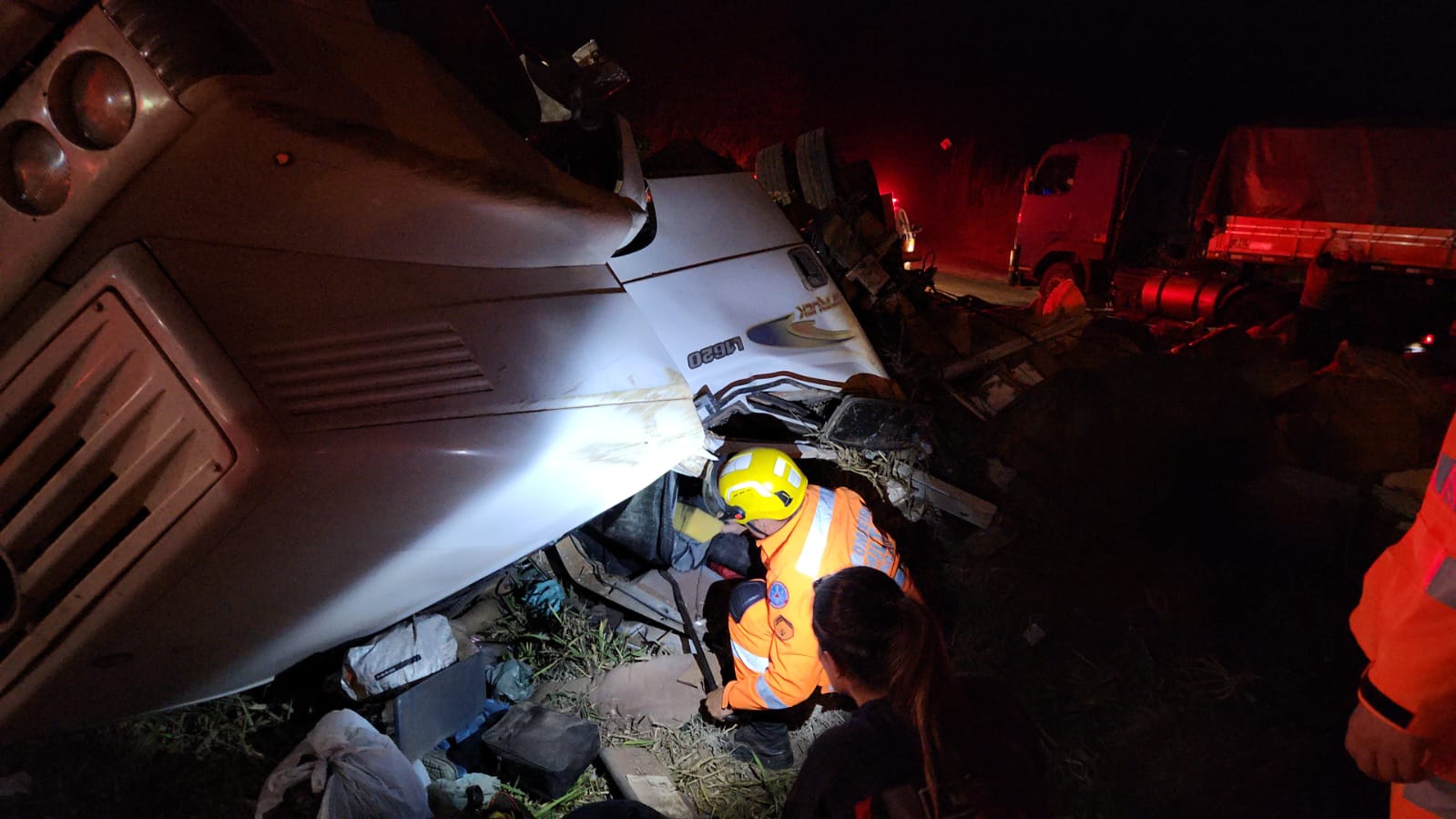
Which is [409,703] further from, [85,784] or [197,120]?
[197,120]

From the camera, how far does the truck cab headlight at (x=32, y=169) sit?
1.56 metres

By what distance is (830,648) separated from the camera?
207 cm

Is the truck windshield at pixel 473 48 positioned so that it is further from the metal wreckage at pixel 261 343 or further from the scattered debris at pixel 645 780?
the scattered debris at pixel 645 780

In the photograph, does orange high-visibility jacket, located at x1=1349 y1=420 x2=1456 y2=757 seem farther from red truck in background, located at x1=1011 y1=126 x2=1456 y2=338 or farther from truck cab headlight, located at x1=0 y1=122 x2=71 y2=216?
red truck in background, located at x1=1011 y1=126 x2=1456 y2=338

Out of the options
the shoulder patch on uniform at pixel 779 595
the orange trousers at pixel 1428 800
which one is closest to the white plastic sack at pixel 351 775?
the shoulder patch on uniform at pixel 779 595

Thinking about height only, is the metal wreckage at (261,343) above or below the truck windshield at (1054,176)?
above

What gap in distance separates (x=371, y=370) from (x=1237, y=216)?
1279cm

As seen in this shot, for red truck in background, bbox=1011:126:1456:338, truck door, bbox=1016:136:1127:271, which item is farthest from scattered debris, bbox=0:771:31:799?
truck door, bbox=1016:136:1127:271

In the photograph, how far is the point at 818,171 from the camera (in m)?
4.93

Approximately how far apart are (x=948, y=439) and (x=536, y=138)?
2.92 metres

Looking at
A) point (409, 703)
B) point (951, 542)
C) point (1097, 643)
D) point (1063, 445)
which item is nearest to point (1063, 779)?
point (1097, 643)

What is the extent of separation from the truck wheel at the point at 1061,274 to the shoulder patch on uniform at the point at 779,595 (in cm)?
1061

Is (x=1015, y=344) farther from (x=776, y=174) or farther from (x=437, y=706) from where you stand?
(x=437, y=706)

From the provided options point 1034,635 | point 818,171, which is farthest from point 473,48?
point 1034,635
